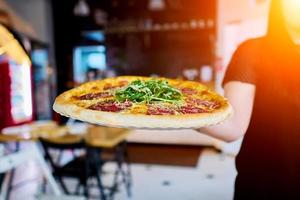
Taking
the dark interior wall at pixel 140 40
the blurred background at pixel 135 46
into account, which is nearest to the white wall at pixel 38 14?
the blurred background at pixel 135 46

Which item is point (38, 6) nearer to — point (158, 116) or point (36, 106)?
point (36, 106)

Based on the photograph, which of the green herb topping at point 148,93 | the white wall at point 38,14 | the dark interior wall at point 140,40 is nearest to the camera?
the green herb topping at point 148,93

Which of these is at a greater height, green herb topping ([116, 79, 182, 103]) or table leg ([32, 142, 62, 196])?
Answer: green herb topping ([116, 79, 182, 103])

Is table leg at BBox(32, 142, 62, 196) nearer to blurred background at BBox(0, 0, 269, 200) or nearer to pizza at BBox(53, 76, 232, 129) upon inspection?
pizza at BBox(53, 76, 232, 129)

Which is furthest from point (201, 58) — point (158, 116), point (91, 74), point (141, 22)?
point (158, 116)

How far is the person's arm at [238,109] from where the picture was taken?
0.94 meters

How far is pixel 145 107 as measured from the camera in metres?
0.71

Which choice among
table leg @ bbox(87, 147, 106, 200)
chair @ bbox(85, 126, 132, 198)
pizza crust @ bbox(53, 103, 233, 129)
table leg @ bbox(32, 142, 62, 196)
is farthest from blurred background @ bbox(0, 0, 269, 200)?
pizza crust @ bbox(53, 103, 233, 129)

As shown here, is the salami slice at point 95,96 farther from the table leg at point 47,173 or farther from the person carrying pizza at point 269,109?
the table leg at point 47,173

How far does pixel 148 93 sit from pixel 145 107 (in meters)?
0.06

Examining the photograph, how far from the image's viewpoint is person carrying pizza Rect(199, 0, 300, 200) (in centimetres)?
88

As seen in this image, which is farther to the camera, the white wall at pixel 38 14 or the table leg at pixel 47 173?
the white wall at pixel 38 14

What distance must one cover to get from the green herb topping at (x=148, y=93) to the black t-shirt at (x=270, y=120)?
0.27 m

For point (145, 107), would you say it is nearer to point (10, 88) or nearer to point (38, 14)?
point (10, 88)
